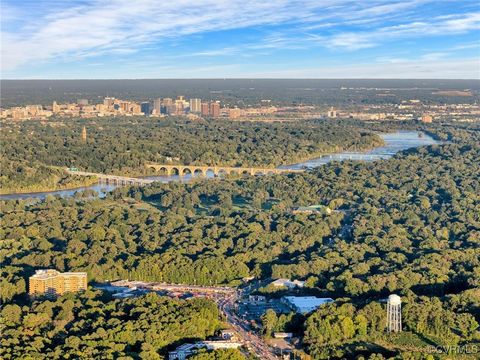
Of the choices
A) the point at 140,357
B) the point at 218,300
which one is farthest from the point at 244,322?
the point at 140,357

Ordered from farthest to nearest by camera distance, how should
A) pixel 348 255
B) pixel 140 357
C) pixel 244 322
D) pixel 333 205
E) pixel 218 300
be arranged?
pixel 333 205 < pixel 348 255 < pixel 218 300 < pixel 244 322 < pixel 140 357

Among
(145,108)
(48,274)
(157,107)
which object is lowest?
(48,274)

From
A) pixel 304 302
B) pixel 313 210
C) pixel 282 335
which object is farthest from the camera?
pixel 313 210

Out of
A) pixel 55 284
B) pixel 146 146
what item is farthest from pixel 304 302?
pixel 146 146

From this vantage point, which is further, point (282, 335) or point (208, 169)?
point (208, 169)

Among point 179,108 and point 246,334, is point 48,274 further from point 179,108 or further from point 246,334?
point 179,108

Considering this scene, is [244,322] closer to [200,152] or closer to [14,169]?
[14,169]

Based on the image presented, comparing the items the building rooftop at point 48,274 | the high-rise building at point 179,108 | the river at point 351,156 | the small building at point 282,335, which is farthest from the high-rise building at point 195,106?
the small building at point 282,335
